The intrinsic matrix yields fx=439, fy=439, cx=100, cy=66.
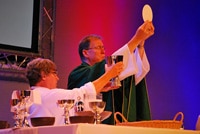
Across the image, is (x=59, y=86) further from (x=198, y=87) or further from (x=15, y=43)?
(x=198, y=87)

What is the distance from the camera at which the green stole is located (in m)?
2.57

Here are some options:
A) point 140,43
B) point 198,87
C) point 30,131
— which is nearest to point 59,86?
point 140,43

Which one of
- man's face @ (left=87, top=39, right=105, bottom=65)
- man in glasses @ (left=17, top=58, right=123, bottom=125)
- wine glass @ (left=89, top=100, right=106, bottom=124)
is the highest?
man's face @ (left=87, top=39, right=105, bottom=65)

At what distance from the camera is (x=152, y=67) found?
372 cm

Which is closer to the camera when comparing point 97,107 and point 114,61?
point 97,107

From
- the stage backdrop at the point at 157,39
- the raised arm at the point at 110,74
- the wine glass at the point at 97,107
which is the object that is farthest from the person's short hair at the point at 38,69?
the stage backdrop at the point at 157,39

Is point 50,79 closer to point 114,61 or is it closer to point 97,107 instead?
point 114,61

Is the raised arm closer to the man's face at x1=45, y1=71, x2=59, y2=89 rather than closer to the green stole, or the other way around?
the man's face at x1=45, y1=71, x2=59, y2=89

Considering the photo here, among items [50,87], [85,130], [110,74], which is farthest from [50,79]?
[85,130]

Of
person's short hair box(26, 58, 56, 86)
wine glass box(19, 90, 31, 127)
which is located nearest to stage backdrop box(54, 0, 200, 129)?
person's short hair box(26, 58, 56, 86)

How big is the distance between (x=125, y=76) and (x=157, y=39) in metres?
1.29

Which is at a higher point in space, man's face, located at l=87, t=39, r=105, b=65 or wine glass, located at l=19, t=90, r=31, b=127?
man's face, located at l=87, t=39, r=105, b=65

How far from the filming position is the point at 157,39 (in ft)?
12.4

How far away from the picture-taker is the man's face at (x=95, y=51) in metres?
2.76
